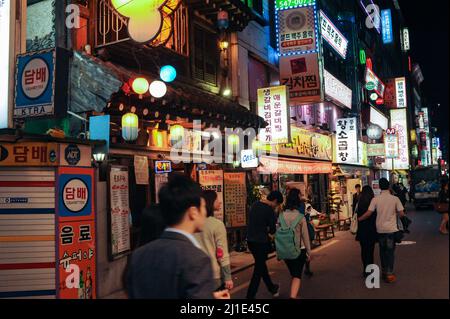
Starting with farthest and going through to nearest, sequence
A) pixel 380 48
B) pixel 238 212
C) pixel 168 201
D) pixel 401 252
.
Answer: pixel 380 48
pixel 238 212
pixel 401 252
pixel 168 201

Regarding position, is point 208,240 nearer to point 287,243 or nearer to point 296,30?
point 287,243

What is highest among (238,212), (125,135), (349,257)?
(125,135)

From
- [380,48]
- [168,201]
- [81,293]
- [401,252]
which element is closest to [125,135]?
[81,293]

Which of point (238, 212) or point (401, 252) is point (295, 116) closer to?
point (238, 212)

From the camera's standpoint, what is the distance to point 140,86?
31.3ft

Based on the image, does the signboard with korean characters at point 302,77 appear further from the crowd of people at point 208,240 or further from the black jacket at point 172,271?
the black jacket at point 172,271

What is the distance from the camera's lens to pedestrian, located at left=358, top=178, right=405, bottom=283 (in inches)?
362

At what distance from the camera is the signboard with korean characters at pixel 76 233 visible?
795 centimetres

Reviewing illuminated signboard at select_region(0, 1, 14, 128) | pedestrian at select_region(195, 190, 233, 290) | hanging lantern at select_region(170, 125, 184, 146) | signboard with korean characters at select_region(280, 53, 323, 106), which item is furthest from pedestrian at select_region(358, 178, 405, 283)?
signboard with korean characters at select_region(280, 53, 323, 106)

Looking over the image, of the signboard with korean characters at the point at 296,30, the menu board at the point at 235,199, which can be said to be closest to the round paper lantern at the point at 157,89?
the menu board at the point at 235,199

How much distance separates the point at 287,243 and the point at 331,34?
64.9 ft

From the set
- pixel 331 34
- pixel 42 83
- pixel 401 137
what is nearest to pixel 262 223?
pixel 42 83

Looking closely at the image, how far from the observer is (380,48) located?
5394 cm

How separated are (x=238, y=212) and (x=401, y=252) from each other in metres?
5.12
